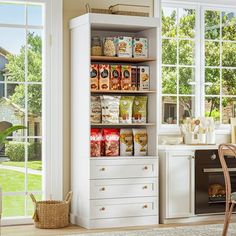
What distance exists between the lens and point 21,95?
640 cm

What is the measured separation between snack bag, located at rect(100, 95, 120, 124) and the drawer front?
1.93ft

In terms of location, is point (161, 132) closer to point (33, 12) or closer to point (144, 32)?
point (144, 32)

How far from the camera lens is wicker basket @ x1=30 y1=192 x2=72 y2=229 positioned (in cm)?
613

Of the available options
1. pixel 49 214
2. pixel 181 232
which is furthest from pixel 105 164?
pixel 181 232

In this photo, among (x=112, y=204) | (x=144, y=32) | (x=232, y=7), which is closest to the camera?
(x=112, y=204)

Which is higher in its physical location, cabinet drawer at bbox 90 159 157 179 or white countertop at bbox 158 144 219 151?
white countertop at bbox 158 144 219 151

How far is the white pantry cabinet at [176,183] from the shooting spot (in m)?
6.44

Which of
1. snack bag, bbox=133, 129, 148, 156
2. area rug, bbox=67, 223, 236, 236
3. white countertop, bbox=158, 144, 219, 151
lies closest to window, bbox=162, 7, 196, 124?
white countertop, bbox=158, 144, 219, 151

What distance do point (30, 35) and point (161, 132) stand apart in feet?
5.73

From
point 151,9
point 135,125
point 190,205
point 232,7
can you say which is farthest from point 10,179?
point 232,7

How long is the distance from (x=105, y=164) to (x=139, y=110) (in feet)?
2.28

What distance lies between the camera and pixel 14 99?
638 centimetres

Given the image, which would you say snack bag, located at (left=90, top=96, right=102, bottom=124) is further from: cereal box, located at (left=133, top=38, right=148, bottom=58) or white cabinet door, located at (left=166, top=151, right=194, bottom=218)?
white cabinet door, located at (left=166, top=151, right=194, bottom=218)

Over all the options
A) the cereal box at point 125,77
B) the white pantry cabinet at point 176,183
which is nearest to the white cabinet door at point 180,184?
the white pantry cabinet at point 176,183
